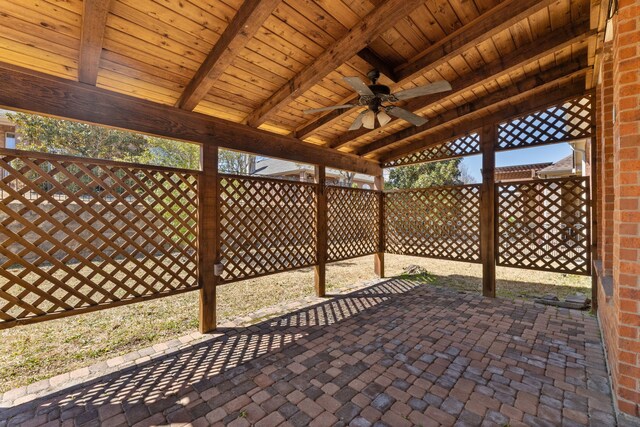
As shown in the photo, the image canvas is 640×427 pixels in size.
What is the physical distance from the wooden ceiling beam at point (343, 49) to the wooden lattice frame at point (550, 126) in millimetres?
3182

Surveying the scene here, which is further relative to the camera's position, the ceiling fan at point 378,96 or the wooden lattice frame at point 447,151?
the wooden lattice frame at point 447,151

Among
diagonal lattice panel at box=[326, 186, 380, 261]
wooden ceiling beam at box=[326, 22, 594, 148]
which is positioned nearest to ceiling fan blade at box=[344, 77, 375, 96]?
wooden ceiling beam at box=[326, 22, 594, 148]

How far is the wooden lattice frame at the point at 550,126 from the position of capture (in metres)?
3.70

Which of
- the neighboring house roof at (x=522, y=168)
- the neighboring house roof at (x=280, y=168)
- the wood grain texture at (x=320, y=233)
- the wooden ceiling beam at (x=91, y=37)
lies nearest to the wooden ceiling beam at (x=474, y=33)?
the wood grain texture at (x=320, y=233)

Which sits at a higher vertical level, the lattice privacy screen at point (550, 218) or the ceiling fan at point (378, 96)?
the ceiling fan at point (378, 96)

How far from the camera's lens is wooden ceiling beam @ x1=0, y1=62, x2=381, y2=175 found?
2.15 metres

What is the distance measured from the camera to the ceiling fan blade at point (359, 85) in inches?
89.6

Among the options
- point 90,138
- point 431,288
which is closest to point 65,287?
point 431,288

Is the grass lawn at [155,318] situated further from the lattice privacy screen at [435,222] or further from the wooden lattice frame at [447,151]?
the wooden lattice frame at [447,151]

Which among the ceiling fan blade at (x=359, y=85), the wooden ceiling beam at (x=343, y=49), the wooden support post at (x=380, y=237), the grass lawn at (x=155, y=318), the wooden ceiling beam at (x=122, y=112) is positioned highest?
the wooden ceiling beam at (x=343, y=49)

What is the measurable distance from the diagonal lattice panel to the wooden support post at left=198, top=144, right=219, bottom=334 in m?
2.06

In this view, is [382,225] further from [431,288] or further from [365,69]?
[365,69]

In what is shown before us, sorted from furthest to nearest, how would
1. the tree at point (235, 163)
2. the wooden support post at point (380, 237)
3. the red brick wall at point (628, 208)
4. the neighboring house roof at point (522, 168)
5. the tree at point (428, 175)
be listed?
the neighboring house roof at point (522, 168)
the tree at point (428, 175)
the tree at point (235, 163)
the wooden support post at point (380, 237)
the red brick wall at point (628, 208)

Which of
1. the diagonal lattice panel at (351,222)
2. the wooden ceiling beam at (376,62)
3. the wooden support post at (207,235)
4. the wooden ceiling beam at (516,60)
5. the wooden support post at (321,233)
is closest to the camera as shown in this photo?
the wooden ceiling beam at (516,60)
